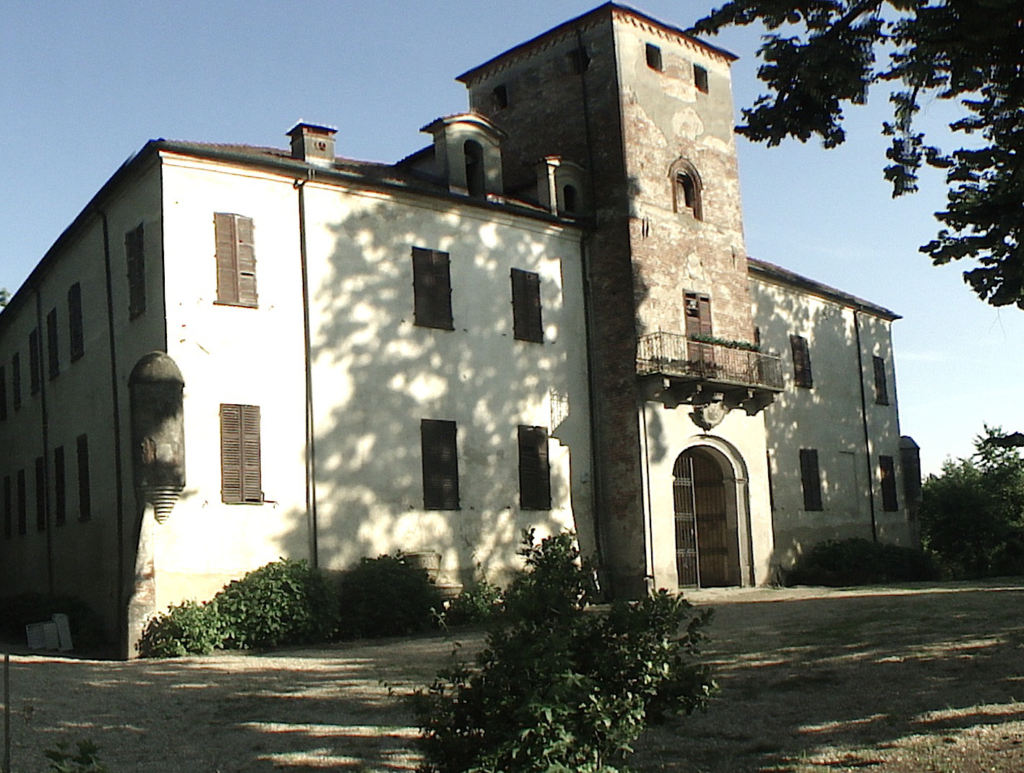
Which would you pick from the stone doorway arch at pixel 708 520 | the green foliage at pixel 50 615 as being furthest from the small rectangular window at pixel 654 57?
the green foliage at pixel 50 615

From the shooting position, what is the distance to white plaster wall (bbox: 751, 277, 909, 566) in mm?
28578

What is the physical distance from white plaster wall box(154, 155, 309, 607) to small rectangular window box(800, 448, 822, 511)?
14807mm

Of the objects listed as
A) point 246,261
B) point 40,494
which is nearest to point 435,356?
point 246,261

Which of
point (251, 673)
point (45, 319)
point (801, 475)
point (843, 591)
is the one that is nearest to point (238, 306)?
point (251, 673)

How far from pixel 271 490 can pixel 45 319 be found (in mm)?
9456

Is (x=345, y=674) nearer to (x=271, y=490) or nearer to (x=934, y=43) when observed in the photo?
(x=271, y=490)

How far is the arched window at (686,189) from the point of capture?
81.2 ft

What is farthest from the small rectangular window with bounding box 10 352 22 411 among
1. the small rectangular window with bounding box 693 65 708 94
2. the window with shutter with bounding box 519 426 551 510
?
the small rectangular window with bounding box 693 65 708 94

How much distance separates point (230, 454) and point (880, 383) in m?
21.2

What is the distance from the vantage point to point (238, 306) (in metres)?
18.7

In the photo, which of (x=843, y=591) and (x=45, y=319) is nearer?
(x=843, y=591)

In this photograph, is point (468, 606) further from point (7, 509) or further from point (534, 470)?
point (7, 509)

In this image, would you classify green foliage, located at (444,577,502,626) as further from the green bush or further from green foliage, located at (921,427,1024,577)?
green foliage, located at (921,427,1024,577)

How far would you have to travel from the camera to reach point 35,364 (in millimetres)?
25812
